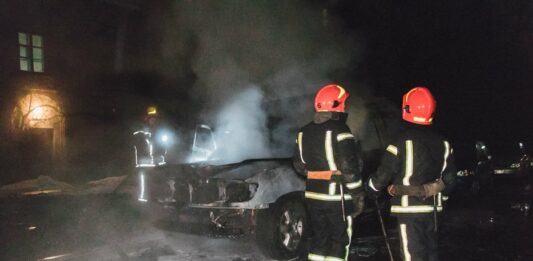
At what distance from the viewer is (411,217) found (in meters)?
3.34

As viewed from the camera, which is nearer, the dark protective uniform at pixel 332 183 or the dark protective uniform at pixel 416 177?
the dark protective uniform at pixel 416 177

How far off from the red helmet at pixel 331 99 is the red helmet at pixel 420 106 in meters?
0.53

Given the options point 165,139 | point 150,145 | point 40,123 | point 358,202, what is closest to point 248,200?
point 358,202

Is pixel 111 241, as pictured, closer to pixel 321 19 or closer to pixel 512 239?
pixel 512 239

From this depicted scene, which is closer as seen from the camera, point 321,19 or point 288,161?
point 288,161

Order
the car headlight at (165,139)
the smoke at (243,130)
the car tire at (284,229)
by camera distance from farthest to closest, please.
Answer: the car headlight at (165,139)
the smoke at (243,130)
the car tire at (284,229)

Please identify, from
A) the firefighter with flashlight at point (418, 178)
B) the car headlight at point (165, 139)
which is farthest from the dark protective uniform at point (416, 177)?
the car headlight at point (165, 139)

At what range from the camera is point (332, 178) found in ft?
12.0

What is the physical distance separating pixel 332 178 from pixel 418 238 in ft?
2.56

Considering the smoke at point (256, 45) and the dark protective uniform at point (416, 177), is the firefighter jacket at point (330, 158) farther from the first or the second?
the smoke at point (256, 45)

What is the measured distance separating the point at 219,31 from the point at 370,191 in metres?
6.74

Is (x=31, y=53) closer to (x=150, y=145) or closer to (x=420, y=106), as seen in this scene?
(x=150, y=145)

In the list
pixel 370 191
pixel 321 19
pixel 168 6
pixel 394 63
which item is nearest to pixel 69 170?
pixel 168 6

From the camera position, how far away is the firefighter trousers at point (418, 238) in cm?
332
